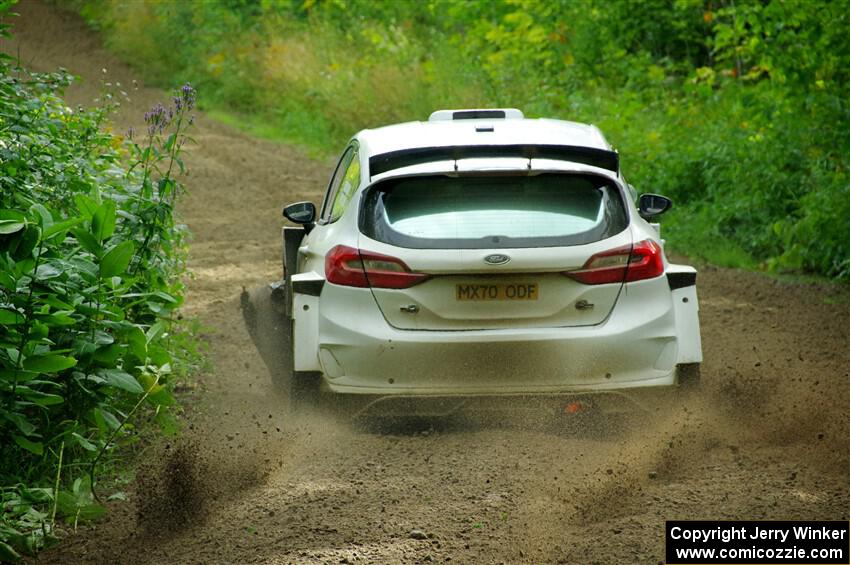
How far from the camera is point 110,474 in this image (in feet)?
21.9

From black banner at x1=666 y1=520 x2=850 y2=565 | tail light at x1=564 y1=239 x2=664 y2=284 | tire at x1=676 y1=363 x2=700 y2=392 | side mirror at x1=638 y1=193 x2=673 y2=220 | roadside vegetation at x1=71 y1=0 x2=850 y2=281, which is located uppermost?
tail light at x1=564 y1=239 x2=664 y2=284

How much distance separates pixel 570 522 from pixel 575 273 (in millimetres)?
1536

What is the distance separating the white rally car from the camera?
656 cm

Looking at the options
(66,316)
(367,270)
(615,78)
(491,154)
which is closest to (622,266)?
(491,154)

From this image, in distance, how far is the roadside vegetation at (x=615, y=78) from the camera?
1262 centimetres

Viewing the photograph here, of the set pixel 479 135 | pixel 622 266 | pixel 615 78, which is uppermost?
pixel 479 135

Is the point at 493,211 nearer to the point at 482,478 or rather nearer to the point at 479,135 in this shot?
the point at 479,135

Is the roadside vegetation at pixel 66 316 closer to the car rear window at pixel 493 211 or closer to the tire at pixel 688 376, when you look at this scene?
the car rear window at pixel 493 211

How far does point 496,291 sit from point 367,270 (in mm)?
666

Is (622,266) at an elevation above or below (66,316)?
below

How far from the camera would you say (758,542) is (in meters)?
5.06

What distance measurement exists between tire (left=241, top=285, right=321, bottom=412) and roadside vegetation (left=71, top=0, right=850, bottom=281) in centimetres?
532

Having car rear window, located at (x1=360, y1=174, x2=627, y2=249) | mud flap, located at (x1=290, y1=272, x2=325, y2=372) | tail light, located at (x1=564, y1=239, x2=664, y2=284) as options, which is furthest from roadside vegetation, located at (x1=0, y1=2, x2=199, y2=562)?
tail light, located at (x1=564, y1=239, x2=664, y2=284)

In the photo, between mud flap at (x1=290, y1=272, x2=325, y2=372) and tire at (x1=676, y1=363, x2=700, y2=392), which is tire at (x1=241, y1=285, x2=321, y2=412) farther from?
tire at (x1=676, y1=363, x2=700, y2=392)
